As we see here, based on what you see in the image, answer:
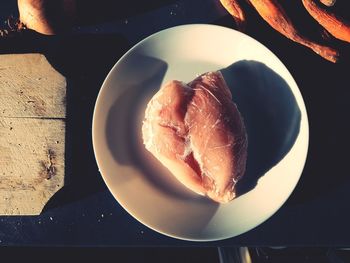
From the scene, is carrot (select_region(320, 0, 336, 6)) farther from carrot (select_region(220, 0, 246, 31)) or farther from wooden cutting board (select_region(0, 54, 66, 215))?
wooden cutting board (select_region(0, 54, 66, 215))

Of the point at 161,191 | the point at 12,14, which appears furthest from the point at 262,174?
the point at 12,14

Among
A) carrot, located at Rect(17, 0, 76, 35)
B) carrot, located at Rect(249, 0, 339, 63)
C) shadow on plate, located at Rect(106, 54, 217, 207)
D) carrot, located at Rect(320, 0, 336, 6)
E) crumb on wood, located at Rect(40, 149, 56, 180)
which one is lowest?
crumb on wood, located at Rect(40, 149, 56, 180)

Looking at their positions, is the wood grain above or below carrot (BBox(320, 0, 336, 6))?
below

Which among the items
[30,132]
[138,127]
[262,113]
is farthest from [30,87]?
[262,113]

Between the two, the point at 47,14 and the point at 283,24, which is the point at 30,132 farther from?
the point at 283,24

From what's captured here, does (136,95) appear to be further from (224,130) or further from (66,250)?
(66,250)

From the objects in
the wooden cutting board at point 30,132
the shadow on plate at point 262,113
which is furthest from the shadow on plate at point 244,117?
the wooden cutting board at point 30,132

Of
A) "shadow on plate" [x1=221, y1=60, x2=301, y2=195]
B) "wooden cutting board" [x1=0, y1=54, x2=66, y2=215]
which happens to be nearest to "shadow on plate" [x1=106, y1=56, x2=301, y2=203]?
"shadow on plate" [x1=221, y1=60, x2=301, y2=195]
